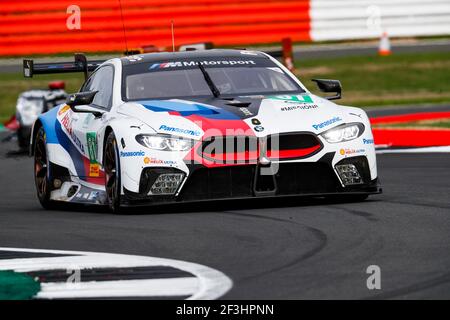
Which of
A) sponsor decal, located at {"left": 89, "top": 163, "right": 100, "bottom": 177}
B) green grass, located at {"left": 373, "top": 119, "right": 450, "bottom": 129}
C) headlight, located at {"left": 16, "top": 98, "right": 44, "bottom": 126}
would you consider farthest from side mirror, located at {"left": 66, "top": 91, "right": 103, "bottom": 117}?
green grass, located at {"left": 373, "top": 119, "right": 450, "bottom": 129}

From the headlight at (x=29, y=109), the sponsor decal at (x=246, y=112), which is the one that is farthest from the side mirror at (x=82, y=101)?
the headlight at (x=29, y=109)

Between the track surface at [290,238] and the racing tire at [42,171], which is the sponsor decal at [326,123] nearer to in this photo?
the track surface at [290,238]

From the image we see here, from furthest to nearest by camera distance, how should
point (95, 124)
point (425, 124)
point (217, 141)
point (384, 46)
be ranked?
point (384, 46) → point (425, 124) → point (95, 124) → point (217, 141)

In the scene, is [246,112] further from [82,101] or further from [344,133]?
[82,101]

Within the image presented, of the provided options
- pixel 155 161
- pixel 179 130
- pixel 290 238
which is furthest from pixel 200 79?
pixel 290 238

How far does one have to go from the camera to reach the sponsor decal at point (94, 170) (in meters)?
11.4

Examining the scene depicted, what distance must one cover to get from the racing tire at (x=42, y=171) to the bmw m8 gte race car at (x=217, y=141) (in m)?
0.76

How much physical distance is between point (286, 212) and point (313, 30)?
66.6 ft

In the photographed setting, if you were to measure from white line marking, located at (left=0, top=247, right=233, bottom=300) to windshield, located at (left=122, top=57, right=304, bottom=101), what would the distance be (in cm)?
301

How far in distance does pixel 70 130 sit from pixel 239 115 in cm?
210

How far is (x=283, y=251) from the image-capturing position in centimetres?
806

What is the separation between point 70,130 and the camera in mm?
12023

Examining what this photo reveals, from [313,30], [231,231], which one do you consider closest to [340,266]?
[231,231]

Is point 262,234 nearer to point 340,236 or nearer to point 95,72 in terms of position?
point 340,236
